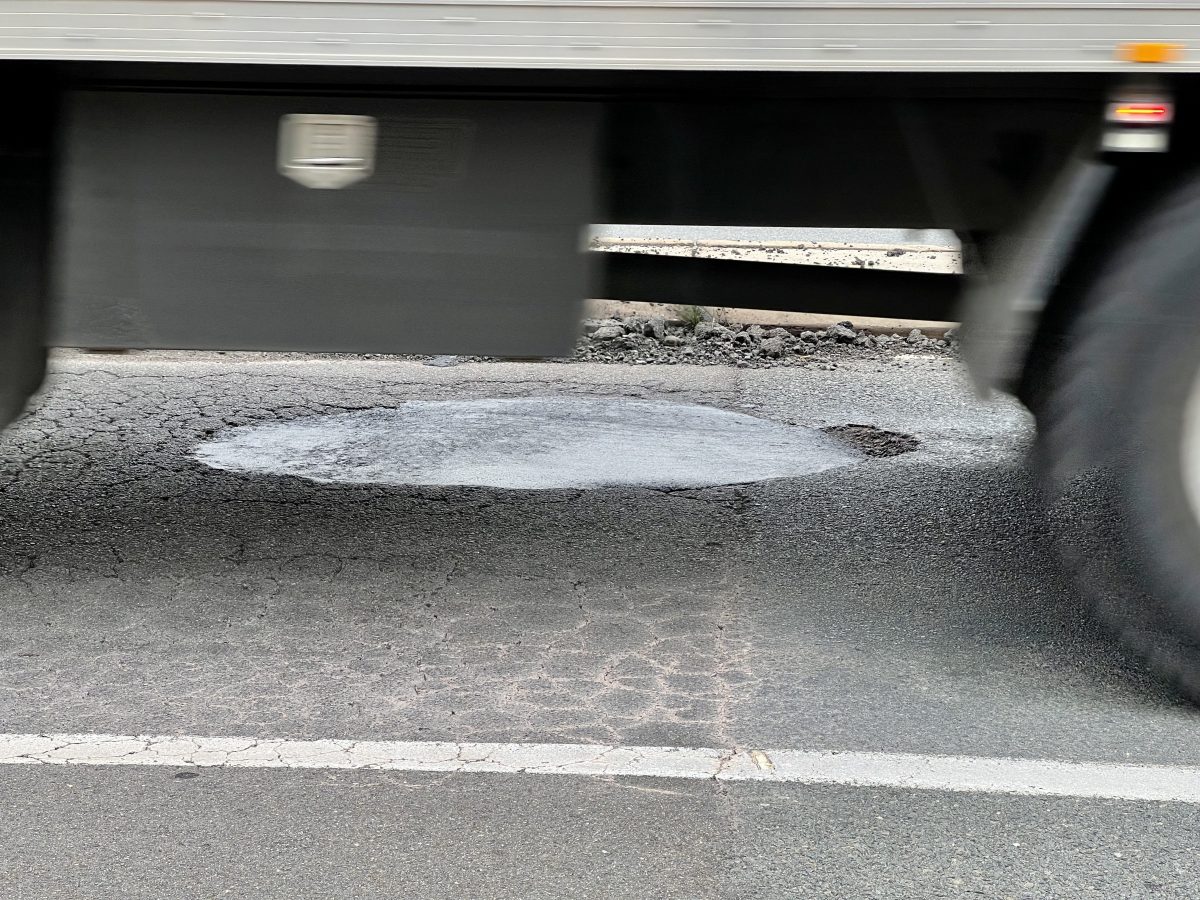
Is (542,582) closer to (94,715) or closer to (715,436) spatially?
(94,715)

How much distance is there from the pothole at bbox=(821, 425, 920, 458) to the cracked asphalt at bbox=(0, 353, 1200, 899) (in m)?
0.10

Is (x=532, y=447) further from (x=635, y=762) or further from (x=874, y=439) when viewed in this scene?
(x=635, y=762)

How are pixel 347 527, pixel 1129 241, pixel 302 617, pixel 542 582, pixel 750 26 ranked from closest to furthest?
pixel 750 26
pixel 1129 241
pixel 302 617
pixel 542 582
pixel 347 527

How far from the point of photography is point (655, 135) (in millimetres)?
3725

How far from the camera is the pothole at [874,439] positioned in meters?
5.71

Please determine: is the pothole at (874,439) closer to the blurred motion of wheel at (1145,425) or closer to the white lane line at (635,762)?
the blurred motion of wheel at (1145,425)

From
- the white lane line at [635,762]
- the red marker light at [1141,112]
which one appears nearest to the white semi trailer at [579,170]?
the red marker light at [1141,112]

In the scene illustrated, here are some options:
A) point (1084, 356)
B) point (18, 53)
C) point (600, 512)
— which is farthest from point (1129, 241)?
point (18, 53)

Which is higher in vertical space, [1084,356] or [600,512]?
A: [1084,356]

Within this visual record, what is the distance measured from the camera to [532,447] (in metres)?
5.70

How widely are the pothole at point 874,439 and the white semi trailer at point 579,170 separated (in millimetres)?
1760

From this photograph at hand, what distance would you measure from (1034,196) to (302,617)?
241 cm

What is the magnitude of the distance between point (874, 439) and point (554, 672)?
2743mm

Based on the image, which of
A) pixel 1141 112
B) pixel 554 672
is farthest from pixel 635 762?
pixel 1141 112
